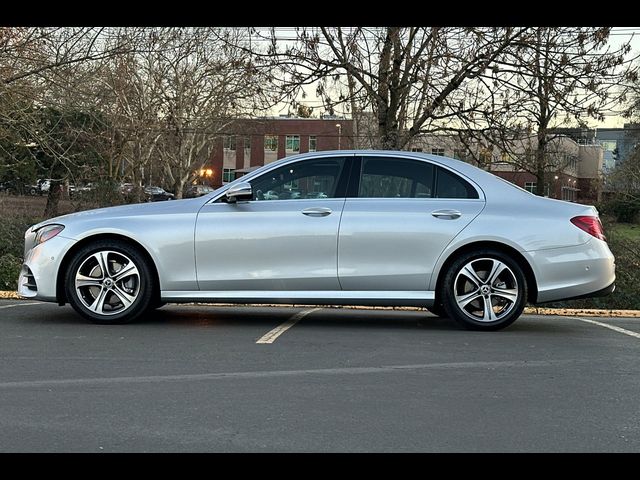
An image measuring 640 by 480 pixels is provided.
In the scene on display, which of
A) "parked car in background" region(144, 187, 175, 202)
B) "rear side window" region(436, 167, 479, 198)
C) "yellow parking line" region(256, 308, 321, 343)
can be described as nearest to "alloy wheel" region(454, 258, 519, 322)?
"rear side window" region(436, 167, 479, 198)

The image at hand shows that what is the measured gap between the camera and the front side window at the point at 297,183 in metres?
7.17

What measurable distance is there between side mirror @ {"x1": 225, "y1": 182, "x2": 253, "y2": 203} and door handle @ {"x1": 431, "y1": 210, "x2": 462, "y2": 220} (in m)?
1.75

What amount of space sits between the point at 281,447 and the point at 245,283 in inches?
130

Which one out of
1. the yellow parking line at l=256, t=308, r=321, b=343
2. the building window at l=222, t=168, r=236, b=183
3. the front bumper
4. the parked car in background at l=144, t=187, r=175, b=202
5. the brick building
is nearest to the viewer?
the yellow parking line at l=256, t=308, r=321, b=343

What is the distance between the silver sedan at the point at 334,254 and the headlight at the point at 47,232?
0.01 meters

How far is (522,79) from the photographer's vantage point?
48.4ft

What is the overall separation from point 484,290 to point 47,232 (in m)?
4.25

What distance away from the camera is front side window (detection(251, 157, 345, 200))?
7172 mm

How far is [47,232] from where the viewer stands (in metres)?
7.17

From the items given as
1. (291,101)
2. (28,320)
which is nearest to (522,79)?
(291,101)

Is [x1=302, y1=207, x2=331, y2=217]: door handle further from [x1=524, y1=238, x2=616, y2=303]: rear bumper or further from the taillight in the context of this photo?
the taillight

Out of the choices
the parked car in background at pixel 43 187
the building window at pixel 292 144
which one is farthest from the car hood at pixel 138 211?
the building window at pixel 292 144
